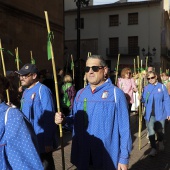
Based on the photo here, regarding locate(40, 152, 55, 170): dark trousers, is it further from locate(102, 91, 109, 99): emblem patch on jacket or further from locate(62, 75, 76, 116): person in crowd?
locate(62, 75, 76, 116): person in crowd

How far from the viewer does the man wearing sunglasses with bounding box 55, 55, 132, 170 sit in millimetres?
3561

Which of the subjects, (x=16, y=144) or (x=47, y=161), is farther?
(x=47, y=161)

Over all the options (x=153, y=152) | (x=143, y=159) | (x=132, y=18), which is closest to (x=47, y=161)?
(x=143, y=159)

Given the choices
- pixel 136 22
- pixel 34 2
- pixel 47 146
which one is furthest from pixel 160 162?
pixel 136 22

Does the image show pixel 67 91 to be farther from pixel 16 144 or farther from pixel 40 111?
pixel 16 144

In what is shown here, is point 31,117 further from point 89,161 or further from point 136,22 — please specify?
point 136,22

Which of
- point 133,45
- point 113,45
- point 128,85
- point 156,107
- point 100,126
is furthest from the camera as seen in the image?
point 113,45

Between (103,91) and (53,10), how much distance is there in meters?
14.7

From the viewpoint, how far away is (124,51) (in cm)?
4447

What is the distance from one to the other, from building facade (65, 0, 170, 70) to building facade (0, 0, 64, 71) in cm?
2560

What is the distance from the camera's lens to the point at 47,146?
14.4 feet

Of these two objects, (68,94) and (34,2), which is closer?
(68,94)

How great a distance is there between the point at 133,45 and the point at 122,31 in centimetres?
256

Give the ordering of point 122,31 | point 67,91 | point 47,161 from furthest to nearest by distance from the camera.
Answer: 1. point 122,31
2. point 67,91
3. point 47,161
